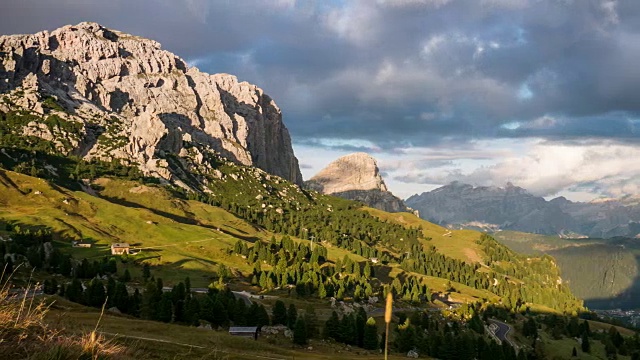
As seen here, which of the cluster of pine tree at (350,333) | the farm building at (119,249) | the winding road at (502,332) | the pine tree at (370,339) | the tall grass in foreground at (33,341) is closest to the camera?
the tall grass in foreground at (33,341)

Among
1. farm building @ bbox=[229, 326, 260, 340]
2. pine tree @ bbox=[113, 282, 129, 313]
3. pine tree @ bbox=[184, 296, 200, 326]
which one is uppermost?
pine tree @ bbox=[113, 282, 129, 313]

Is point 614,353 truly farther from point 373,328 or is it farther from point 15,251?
point 15,251

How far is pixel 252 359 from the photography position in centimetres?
5012

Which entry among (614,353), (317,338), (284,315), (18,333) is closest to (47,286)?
(284,315)

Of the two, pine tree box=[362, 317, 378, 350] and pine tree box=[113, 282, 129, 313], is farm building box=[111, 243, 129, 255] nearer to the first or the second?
pine tree box=[113, 282, 129, 313]

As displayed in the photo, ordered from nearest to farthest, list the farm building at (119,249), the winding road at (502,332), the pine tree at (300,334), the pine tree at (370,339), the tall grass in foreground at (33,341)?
the tall grass in foreground at (33,341) < the pine tree at (300,334) < the pine tree at (370,339) < the winding road at (502,332) < the farm building at (119,249)

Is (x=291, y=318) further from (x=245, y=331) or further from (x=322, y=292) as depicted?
(x=322, y=292)

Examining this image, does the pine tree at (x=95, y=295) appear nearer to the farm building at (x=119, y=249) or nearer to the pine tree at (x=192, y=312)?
the pine tree at (x=192, y=312)

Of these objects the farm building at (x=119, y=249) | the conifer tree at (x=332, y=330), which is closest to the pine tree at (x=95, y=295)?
the conifer tree at (x=332, y=330)

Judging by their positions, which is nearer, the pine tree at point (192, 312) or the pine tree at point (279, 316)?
the pine tree at point (192, 312)

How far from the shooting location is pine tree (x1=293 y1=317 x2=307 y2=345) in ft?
347

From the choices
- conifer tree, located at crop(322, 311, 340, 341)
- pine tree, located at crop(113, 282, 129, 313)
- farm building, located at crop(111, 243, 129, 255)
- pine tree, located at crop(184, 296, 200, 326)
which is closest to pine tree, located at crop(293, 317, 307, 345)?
conifer tree, located at crop(322, 311, 340, 341)

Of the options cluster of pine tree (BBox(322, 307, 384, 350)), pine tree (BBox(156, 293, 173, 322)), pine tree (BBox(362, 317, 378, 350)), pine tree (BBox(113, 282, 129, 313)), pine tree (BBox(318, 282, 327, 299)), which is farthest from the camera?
pine tree (BBox(318, 282, 327, 299))

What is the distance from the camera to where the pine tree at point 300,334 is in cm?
10581
